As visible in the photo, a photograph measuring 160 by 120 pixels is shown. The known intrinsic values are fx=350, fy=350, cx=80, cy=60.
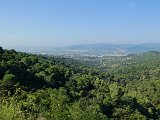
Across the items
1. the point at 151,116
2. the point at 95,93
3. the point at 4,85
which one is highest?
the point at 4,85

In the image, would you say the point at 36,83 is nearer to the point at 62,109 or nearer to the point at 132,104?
the point at 132,104

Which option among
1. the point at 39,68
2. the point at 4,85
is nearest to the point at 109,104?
the point at 39,68

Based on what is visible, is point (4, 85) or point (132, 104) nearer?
point (4, 85)

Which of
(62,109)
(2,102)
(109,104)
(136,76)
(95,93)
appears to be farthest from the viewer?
(136,76)

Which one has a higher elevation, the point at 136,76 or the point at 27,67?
the point at 27,67

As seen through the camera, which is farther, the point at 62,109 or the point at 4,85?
the point at 4,85

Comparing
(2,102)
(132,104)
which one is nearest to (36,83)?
(132,104)

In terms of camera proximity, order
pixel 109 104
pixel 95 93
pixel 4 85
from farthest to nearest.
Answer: pixel 95 93 → pixel 109 104 → pixel 4 85

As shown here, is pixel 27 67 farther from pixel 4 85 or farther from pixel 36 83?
pixel 4 85

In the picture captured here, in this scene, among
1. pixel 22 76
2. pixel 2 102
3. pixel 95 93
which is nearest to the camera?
pixel 2 102
